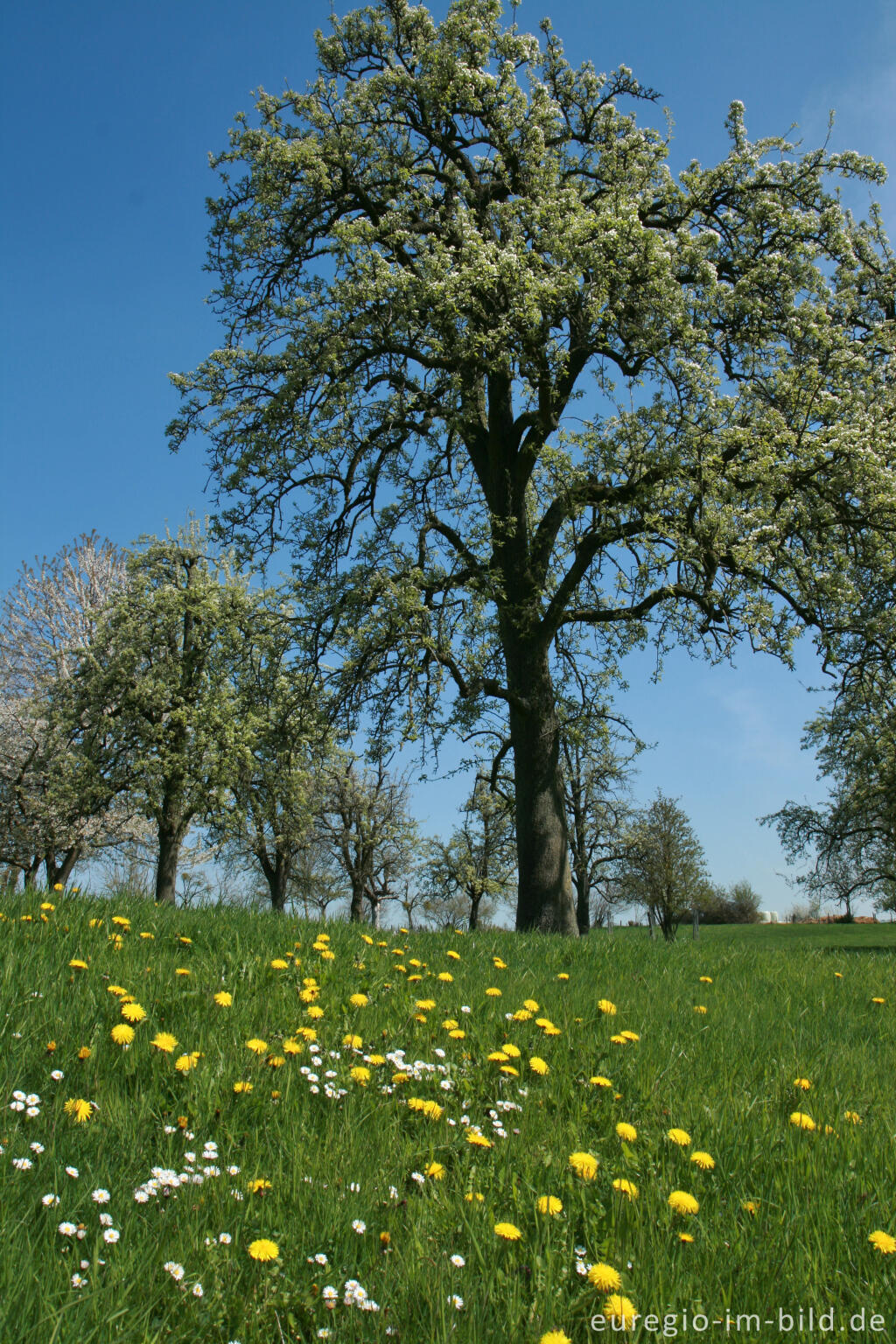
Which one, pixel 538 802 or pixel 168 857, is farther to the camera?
pixel 168 857

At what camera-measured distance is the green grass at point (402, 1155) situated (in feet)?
7.11

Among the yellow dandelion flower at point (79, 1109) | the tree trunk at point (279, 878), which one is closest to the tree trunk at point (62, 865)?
the tree trunk at point (279, 878)

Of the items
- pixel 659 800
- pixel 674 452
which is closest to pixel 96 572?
pixel 674 452

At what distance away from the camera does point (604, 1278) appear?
2217 mm

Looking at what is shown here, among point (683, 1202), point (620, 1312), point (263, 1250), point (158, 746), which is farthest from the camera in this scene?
point (158, 746)

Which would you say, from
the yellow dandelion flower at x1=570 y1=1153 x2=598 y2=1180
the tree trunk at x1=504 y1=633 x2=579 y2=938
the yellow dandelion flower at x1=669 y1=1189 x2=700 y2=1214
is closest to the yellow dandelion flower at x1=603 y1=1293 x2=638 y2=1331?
the yellow dandelion flower at x1=669 y1=1189 x2=700 y2=1214

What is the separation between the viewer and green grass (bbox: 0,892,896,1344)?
217cm

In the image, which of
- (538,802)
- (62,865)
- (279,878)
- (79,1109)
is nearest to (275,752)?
(538,802)

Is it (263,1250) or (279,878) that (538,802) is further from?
(279,878)

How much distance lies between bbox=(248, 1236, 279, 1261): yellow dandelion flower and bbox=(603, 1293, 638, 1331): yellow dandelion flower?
863 mm

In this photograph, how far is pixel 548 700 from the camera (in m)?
12.9

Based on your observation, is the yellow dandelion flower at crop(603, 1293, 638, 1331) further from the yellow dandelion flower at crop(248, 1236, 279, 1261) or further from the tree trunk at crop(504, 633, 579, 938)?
the tree trunk at crop(504, 633, 579, 938)

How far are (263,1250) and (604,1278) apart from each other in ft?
2.92

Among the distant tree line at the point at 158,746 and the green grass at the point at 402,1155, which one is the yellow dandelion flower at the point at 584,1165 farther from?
the distant tree line at the point at 158,746
